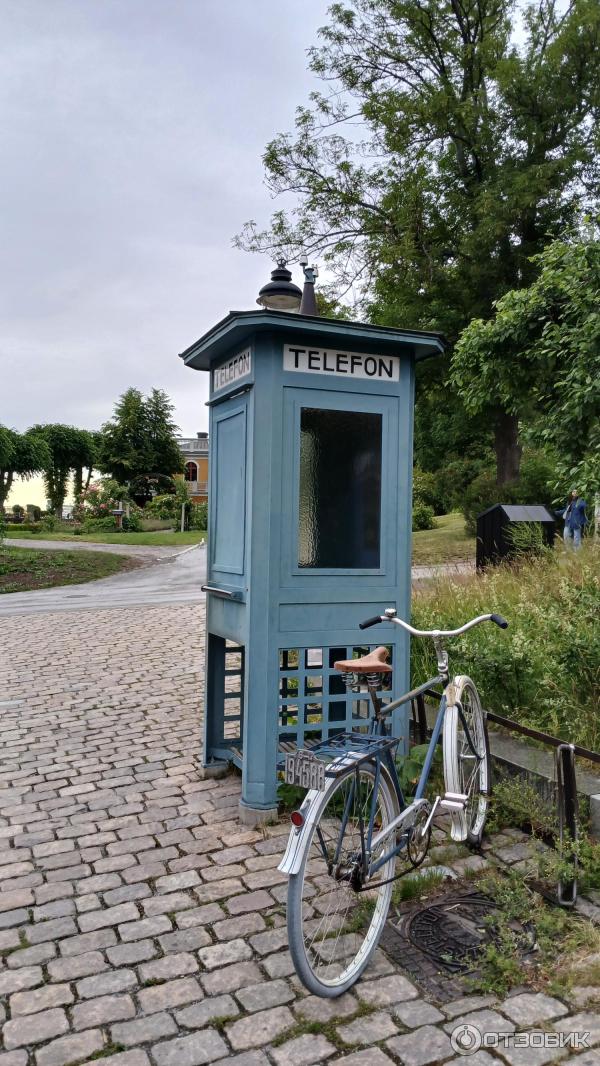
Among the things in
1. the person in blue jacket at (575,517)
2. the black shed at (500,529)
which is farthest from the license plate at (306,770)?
the person in blue jacket at (575,517)

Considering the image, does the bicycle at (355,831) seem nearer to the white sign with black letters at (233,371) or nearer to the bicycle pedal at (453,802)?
the bicycle pedal at (453,802)

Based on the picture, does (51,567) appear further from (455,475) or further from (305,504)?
(305,504)

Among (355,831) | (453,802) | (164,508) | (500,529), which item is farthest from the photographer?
(164,508)

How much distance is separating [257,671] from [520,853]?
5.34ft

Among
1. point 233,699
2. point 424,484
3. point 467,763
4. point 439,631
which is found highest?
point 424,484

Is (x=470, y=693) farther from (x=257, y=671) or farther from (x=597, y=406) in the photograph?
(x=597, y=406)

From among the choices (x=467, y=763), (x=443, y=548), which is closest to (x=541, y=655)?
(x=467, y=763)

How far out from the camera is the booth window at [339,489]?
4578 millimetres

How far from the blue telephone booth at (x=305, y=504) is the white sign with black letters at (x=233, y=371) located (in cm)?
1

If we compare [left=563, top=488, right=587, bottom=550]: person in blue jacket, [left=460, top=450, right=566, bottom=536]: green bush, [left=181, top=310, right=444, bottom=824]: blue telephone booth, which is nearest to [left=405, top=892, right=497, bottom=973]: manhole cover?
[left=181, top=310, right=444, bottom=824]: blue telephone booth

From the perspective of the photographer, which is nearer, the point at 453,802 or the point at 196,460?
the point at 453,802

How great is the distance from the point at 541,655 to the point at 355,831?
2097 mm

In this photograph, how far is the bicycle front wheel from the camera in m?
2.72

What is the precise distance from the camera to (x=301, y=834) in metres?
2.70
